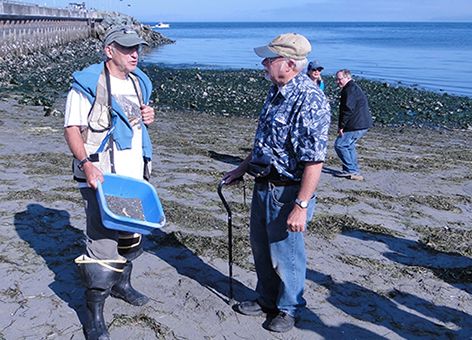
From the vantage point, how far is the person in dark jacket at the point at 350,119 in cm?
903

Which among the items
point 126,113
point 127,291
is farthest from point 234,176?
point 127,291

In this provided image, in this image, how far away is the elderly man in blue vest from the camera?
13.0 feet

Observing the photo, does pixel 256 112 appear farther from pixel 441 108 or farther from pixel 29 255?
pixel 29 255

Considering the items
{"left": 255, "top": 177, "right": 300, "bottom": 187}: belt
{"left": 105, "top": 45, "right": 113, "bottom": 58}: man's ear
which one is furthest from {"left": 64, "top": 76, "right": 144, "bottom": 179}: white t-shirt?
{"left": 255, "top": 177, "right": 300, "bottom": 187}: belt

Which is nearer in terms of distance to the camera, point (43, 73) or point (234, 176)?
point (234, 176)

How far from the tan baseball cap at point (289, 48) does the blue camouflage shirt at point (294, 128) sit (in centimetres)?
17

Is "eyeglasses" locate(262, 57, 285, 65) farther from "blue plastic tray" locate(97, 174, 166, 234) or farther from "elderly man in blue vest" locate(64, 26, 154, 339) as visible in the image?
"blue plastic tray" locate(97, 174, 166, 234)

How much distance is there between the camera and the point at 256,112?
60.0ft

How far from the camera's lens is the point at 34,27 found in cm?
3869

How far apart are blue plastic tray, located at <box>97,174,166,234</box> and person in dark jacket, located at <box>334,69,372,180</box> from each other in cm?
536

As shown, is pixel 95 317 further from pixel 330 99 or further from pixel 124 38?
pixel 330 99

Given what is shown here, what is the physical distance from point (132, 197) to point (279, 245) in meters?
1.11

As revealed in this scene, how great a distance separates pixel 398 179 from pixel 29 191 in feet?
17.8

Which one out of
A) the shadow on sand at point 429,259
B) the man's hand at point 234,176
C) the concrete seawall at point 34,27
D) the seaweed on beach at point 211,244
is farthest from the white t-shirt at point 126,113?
the concrete seawall at point 34,27
